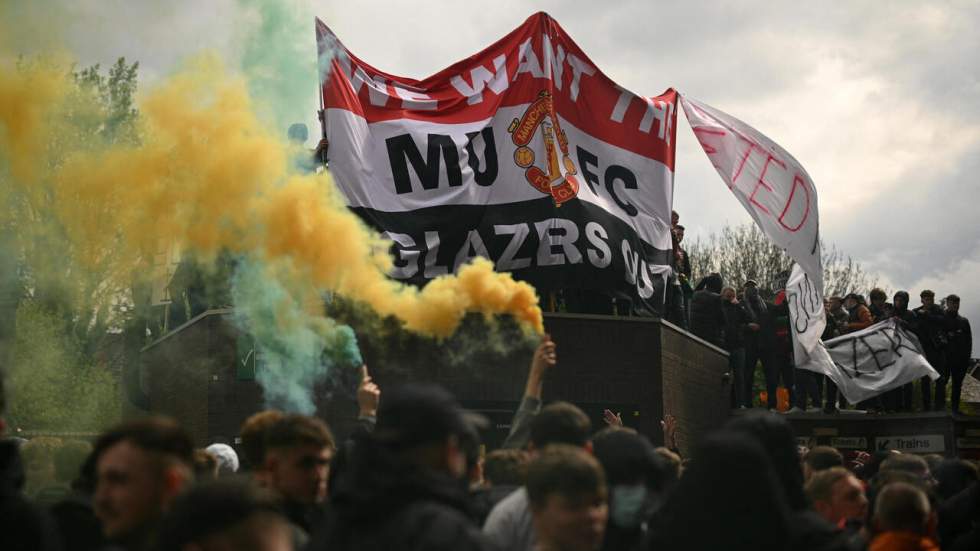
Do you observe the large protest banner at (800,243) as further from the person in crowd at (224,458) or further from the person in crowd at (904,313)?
the person in crowd at (224,458)

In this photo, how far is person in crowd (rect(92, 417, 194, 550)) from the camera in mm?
3443

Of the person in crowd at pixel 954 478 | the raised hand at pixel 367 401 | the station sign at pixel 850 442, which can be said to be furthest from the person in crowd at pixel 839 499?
the station sign at pixel 850 442

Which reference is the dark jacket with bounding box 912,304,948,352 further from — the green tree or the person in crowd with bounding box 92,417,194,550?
the person in crowd with bounding box 92,417,194,550

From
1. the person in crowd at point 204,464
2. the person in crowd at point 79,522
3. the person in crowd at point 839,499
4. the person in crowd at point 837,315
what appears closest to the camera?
the person in crowd at point 79,522

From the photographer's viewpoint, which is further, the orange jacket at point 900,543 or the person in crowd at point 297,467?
the orange jacket at point 900,543

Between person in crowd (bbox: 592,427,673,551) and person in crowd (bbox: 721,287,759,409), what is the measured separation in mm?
10878

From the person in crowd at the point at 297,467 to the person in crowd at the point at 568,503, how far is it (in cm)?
117

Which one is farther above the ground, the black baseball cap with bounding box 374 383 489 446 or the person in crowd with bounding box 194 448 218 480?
the black baseball cap with bounding box 374 383 489 446

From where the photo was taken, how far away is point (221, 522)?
115 inches

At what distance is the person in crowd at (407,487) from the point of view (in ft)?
10.4

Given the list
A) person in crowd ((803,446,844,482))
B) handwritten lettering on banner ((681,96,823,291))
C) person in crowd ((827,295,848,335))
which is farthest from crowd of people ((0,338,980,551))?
person in crowd ((827,295,848,335))

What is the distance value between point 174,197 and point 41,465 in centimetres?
357

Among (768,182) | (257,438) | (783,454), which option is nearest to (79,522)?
(257,438)

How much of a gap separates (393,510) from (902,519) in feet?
8.89
